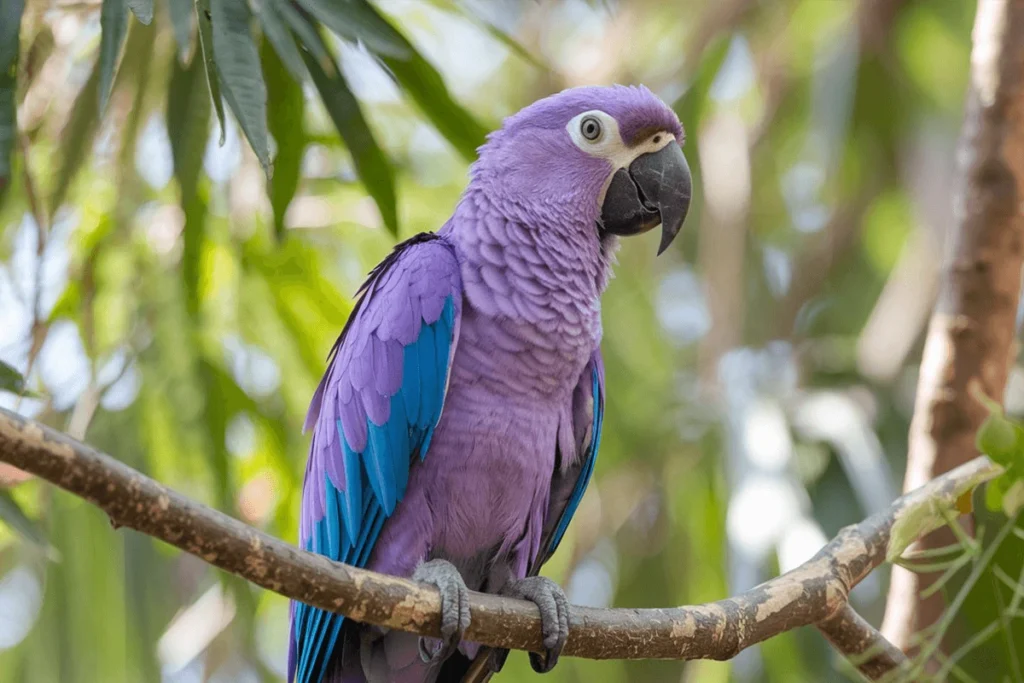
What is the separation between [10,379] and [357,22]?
819mm

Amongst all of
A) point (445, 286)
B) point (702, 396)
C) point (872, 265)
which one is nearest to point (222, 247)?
point (445, 286)

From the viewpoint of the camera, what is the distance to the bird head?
204 centimetres

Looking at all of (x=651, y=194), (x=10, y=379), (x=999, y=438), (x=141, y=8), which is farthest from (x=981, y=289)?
(x=10, y=379)

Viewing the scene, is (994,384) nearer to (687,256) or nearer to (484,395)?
(484,395)

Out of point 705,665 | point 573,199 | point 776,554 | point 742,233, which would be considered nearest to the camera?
point 573,199

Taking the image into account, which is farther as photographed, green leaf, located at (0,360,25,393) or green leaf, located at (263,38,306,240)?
green leaf, located at (263,38,306,240)

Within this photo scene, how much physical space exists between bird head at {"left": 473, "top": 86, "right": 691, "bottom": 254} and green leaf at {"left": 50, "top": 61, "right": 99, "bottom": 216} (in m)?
0.93

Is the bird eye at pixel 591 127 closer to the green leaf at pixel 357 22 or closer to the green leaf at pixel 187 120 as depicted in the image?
the green leaf at pixel 357 22

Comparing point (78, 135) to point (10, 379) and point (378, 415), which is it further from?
point (378, 415)

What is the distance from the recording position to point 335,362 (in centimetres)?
205

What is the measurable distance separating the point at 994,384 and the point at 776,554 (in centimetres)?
99

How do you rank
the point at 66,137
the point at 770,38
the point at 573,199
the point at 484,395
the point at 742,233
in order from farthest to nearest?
the point at 770,38
the point at 742,233
the point at 66,137
the point at 573,199
the point at 484,395

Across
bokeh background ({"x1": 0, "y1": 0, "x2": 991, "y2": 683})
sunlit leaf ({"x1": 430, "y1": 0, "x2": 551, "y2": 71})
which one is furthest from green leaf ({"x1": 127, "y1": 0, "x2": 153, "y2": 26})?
sunlit leaf ({"x1": 430, "y1": 0, "x2": 551, "y2": 71})

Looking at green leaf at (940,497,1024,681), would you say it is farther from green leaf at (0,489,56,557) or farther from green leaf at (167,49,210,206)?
green leaf at (167,49,210,206)
